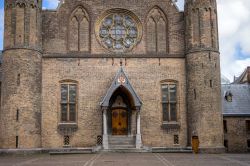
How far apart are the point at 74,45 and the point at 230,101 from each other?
683 inches

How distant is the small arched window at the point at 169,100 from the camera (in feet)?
113

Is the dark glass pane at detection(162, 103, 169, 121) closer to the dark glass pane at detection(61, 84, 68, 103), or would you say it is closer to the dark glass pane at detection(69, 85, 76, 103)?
the dark glass pane at detection(69, 85, 76, 103)

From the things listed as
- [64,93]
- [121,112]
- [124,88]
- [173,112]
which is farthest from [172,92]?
[64,93]

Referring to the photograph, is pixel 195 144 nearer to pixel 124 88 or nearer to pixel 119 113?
pixel 119 113

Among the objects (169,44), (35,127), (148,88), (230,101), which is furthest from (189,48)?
(35,127)

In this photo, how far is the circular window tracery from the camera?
116ft

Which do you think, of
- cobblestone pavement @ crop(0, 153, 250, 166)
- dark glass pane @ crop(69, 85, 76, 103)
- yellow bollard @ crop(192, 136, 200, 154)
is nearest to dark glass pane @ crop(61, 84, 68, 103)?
dark glass pane @ crop(69, 85, 76, 103)

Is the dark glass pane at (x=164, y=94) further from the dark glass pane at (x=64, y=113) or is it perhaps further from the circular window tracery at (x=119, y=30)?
the dark glass pane at (x=64, y=113)

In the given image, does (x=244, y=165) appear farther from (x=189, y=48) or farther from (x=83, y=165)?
(x=189, y=48)

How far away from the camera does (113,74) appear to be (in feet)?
113

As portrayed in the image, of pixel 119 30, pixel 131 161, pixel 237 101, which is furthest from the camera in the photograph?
pixel 237 101

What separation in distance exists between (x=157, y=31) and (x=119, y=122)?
8.25 m

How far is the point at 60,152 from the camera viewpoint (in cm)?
3095

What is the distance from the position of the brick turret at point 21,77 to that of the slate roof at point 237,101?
1876 cm
